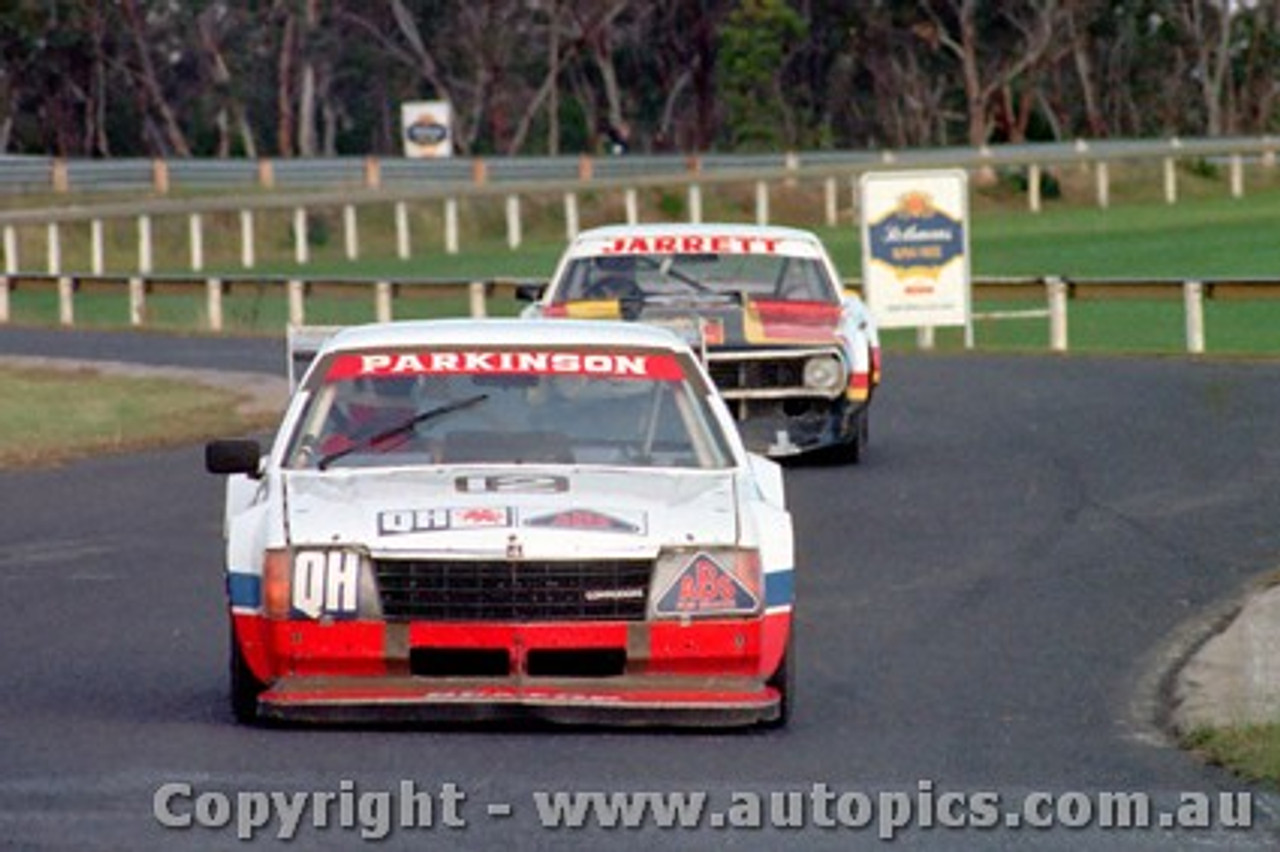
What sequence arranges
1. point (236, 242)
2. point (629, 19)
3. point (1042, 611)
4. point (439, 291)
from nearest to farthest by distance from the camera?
point (1042, 611)
point (439, 291)
point (236, 242)
point (629, 19)

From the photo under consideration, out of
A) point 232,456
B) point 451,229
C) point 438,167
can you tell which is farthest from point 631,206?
point 232,456

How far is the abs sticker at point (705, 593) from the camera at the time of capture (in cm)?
1040

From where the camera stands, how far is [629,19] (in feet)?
326

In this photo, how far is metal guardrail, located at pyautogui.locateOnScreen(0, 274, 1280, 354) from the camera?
33.3 m

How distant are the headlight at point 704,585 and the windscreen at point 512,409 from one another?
889 millimetres

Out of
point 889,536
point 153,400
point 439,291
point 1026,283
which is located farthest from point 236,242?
point 889,536

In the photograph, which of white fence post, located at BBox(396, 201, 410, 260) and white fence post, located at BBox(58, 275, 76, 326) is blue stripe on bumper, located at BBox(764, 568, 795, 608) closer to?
white fence post, located at BBox(58, 275, 76, 326)

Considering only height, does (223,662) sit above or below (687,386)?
below

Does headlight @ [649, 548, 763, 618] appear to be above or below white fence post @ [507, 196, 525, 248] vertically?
above

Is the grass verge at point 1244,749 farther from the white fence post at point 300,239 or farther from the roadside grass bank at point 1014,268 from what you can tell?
the white fence post at point 300,239

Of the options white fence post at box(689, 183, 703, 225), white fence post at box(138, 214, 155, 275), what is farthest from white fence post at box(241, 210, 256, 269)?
white fence post at box(689, 183, 703, 225)

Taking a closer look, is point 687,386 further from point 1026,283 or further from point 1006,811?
point 1026,283

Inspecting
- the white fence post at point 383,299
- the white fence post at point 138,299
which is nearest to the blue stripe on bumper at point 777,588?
the white fence post at point 383,299

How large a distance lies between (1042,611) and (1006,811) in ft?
17.1
